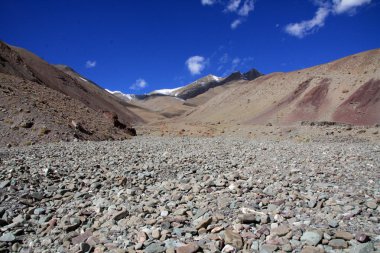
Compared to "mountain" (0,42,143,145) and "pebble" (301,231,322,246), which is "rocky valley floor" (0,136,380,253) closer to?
"pebble" (301,231,322,246)

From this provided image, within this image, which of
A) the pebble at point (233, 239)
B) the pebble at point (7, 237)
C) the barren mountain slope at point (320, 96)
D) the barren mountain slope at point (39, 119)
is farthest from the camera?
the barren mountain slope at point (320, 96)

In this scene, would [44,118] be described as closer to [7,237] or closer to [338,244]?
[7,237]

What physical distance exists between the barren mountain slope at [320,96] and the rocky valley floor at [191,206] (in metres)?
28.6

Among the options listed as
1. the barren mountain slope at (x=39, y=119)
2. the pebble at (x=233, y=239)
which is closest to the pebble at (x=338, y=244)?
the pebble at (x=233, y=239)

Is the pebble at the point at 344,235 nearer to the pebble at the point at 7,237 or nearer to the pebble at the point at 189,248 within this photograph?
the pebble at the point at 189,248

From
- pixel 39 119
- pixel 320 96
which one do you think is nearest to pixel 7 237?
pixel 39 119

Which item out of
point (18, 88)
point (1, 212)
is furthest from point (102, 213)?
point (18, 88)

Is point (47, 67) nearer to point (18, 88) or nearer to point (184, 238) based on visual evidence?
point (18, 88)

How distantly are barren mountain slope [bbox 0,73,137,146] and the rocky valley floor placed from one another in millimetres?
8665

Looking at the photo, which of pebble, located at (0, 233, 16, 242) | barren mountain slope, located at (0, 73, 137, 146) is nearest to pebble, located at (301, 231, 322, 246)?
pebble, located at (0, 233, 16, 242)

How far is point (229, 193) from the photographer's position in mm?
7535

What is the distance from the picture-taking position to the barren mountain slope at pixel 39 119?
65.3 feet

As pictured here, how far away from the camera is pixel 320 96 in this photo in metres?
44.4

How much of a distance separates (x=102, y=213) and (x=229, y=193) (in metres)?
2.82
